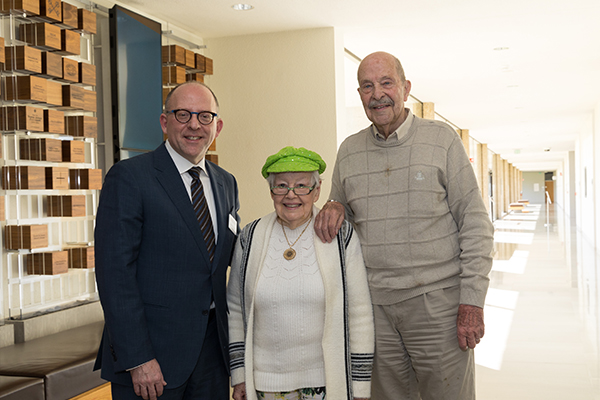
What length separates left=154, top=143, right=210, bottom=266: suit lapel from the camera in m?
2.12

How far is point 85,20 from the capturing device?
447 centimetres

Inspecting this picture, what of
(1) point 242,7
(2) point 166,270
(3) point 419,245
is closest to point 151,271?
(2) point 166,270

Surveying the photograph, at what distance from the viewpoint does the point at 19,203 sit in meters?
4.05

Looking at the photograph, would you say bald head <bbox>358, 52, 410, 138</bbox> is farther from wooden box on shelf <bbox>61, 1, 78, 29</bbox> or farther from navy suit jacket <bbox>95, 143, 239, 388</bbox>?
wooden box on shelf <bbox>61, 1, 78, 29</bbox>

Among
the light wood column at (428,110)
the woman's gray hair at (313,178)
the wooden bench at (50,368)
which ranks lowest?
the wooden bench at (50,368)

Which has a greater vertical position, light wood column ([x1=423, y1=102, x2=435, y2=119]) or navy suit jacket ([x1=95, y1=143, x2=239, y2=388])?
light wood column ([x1=423, y1=102, x2=435, y2=119])

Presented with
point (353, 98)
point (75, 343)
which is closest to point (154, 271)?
point (75, 343)

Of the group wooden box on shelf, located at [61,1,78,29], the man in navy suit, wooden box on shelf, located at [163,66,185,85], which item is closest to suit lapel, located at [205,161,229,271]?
the man in navy suit

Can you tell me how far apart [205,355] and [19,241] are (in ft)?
7.97

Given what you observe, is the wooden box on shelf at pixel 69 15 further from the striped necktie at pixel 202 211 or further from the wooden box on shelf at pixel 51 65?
the striped necktie at pixel 202 211

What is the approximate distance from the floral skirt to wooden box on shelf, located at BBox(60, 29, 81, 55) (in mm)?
3393

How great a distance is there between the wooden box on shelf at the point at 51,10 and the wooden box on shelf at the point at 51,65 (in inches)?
10.1

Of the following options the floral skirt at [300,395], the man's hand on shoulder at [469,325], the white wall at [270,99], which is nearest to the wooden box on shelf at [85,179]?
the white wall at [270,99]

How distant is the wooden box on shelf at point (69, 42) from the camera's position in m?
4.31
